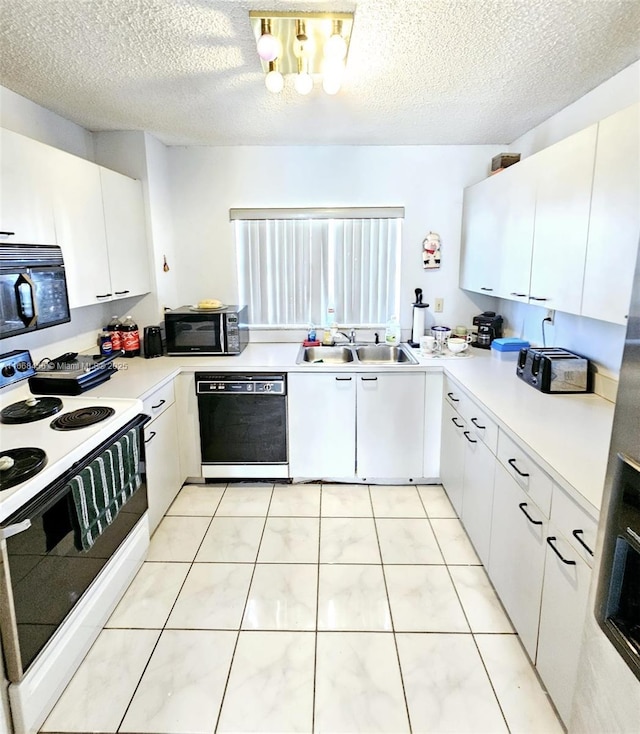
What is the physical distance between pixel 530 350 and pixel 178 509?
2301 millimetres

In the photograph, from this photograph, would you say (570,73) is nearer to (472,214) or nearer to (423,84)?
(423,84)

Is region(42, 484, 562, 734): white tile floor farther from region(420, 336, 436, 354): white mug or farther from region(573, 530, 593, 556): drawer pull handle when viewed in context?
region(420, 336, 436, 354): white mug

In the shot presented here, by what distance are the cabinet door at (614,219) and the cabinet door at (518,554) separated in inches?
31.1

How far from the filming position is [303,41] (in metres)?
1.68

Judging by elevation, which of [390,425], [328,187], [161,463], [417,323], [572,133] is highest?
[572,133]

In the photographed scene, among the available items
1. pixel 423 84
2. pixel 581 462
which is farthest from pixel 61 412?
pixel 423 84

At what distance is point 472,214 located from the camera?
318 centimetres

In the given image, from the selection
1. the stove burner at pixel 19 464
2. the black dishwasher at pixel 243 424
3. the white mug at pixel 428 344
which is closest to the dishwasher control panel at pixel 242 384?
the black dishwasher at pixel 243 424

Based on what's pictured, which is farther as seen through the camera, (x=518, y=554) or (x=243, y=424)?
(x=243, y=424)

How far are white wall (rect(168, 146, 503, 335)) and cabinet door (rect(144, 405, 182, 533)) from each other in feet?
3.78

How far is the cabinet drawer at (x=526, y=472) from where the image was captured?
155cm

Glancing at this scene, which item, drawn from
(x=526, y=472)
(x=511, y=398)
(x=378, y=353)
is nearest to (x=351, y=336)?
(x=378, y=353)

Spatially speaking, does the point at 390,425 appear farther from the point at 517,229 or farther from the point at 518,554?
the point at 517,229

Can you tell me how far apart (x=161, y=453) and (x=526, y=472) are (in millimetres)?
1969
